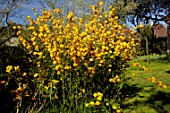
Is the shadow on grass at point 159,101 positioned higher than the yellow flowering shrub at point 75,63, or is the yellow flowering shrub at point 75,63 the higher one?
the yellow flowering shrub at point 75,63

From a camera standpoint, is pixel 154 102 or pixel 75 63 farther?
pixel 154 102

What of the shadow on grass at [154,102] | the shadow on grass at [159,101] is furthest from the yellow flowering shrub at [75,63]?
the shadow on grass at [159,101]

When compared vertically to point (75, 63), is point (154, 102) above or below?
below

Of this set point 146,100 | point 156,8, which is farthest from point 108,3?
point 146,100

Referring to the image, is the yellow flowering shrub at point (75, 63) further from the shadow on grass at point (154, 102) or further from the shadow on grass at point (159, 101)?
the shadow on grass at point (159, 101)

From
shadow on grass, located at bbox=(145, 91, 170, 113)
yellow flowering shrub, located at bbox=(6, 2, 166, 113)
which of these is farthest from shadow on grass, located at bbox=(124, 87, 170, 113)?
yellow flowering shrub, located at bbox=(6, 2, 166, 113)

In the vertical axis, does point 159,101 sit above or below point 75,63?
below

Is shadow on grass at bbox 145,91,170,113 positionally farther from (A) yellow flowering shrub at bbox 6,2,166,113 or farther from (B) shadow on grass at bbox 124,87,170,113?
(A) yellow flowering shrub at bbox 6,2,166,113

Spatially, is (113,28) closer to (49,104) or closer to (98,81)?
(98,81)

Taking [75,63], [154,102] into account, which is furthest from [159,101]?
[75,63]

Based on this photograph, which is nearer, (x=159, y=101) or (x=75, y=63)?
(x=75, y=63)

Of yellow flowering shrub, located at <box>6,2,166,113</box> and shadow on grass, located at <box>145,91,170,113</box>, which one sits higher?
yellow flowering shrub, located at <box>6,2,166,113</box>

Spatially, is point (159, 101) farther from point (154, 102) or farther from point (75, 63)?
point (75, 63)

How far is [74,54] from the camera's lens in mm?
3832
